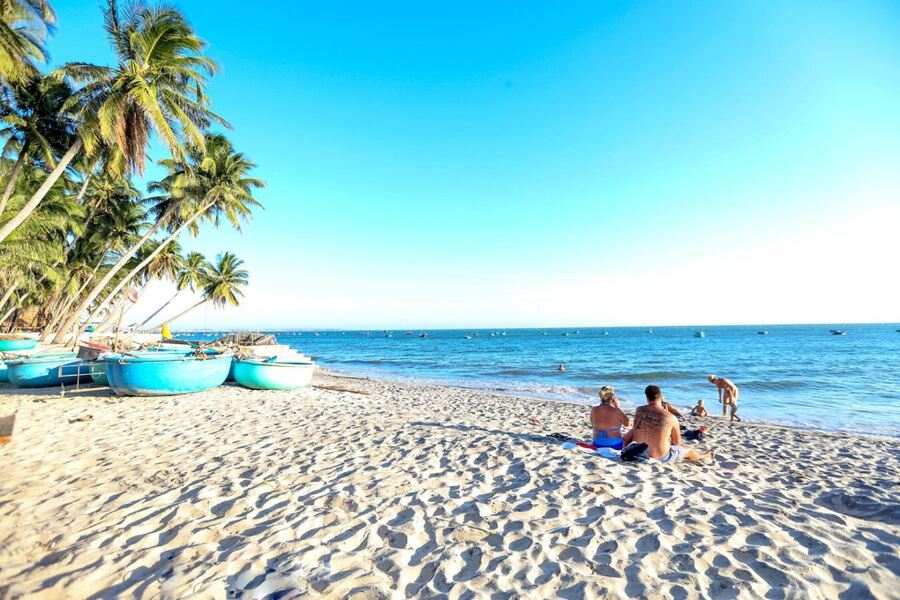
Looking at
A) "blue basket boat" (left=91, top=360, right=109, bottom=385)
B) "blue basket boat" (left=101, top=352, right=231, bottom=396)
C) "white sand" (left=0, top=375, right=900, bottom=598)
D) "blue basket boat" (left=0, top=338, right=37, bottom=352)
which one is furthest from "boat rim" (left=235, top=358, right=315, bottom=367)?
"blue basket boat" (left=0, top=338, right=37, bottom=352)

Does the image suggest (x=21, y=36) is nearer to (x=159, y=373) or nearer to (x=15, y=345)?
(x=159, y=373)

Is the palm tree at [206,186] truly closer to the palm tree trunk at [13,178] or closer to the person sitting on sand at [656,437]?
the palm tree trunk at [13,178]

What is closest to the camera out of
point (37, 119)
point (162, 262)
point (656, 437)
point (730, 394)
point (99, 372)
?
point (656, 437)

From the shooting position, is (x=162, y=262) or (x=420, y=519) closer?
(x=420, y=519)

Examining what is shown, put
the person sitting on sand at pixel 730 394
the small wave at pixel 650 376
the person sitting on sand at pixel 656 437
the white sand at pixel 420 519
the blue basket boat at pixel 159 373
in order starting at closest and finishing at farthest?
→ the white sand at pixel 420 519
the person sitting on sand at pixel 656 437
the blue basket boat at pixel 159 373
the person sitting on sand at pixel 730 394
the small wave at pixel 650 376

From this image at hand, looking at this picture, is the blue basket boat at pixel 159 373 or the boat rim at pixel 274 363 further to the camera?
the boat rim at pixel 274 363

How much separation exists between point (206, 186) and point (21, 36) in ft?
35.0

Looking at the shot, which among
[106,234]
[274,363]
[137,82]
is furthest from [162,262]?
[274,363]

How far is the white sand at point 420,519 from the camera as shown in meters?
Answer: 2.74

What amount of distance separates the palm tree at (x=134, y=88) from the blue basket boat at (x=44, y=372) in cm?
457

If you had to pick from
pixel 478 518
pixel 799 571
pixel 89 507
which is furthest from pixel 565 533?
pixel 89 507

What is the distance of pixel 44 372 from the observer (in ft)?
38.2

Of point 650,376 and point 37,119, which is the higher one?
point 37,119

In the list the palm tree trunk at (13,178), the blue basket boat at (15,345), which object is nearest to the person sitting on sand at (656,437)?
the palm tree trunk at (13,178)
